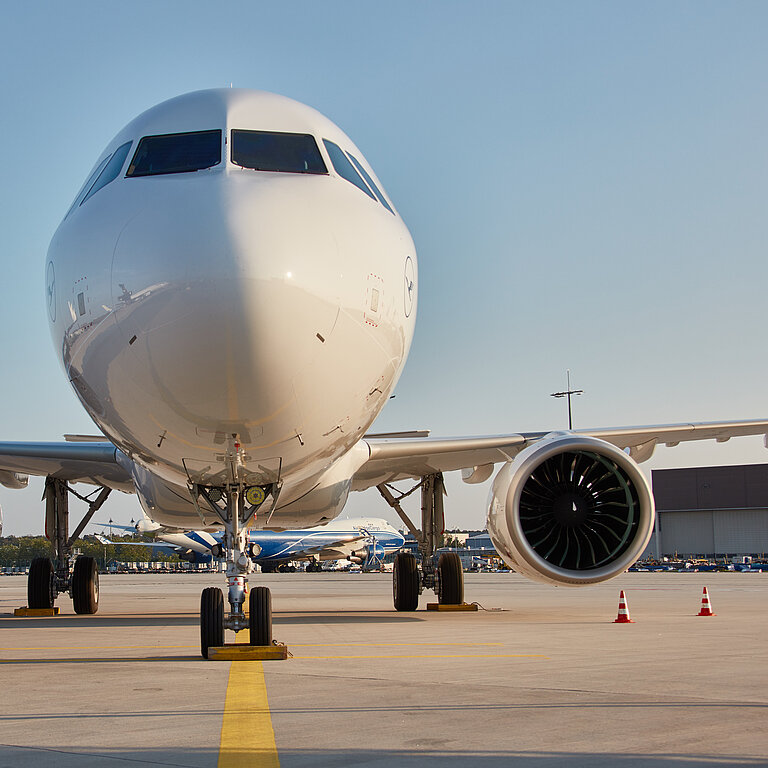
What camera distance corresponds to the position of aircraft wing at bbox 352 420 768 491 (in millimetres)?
13719

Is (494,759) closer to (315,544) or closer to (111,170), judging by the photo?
(111,170)

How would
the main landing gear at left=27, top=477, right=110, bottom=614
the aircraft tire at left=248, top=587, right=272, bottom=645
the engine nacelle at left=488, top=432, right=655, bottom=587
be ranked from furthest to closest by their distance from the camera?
the main landing gear at left=27, top=477, right=110, bottom=614 → the engine nacelle at left=488, top=432, right=655, bottom=587 → the aircraft tire at left=248, top=587, right=272, bottom=645

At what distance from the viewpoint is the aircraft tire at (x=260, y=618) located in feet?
26.8

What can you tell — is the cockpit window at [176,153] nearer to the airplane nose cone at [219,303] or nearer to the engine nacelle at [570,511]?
the airplane nose cone at [219,303]

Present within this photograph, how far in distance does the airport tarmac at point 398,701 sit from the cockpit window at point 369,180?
3.77 metres

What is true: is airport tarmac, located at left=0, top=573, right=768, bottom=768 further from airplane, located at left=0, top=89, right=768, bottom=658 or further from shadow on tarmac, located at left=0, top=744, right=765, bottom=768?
airplane, located at left=0, top=89, right=768, bottom=658

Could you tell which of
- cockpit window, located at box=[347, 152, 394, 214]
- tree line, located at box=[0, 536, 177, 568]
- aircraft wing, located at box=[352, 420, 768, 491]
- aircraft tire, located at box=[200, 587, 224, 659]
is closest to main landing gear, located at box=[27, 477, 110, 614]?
aircraft wing, located at box=[352, 420, 768, 491]

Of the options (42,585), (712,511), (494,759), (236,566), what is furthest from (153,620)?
(712,511)

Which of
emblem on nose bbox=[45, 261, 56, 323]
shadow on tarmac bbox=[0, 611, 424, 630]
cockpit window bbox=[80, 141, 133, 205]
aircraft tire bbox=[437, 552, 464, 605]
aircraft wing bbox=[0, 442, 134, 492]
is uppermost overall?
cockpit window bbox=[80, 141, 133, 205]

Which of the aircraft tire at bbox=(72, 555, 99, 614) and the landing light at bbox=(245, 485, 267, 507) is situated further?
the aircraft tire at bbox=(72, 555, 99, 614)

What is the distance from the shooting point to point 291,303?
20.8 ft

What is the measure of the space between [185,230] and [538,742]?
3749 millimetres

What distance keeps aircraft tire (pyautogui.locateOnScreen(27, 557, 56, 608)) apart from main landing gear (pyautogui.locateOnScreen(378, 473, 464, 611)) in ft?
18.4

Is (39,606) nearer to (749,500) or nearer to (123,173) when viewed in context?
(123,173)
